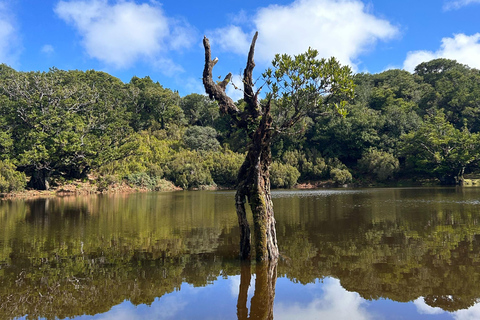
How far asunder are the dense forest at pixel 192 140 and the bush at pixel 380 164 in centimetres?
19

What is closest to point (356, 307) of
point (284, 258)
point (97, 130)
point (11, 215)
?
point (284, 258)

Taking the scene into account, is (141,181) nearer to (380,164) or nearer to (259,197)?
(380,164)

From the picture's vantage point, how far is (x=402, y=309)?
21.7 ft

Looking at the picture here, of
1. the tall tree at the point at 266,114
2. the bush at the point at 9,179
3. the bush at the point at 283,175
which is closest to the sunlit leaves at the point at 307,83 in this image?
the tall tree at the point at 266,114

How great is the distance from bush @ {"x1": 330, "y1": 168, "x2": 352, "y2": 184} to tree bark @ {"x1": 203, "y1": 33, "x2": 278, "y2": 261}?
178 ft

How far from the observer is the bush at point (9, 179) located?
3750cm

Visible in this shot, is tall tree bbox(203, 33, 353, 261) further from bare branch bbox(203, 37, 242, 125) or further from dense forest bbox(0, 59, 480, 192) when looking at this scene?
dense forest bbox(0, 59, 480, 192)

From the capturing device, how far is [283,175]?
60781 mm

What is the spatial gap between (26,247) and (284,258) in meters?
9.55

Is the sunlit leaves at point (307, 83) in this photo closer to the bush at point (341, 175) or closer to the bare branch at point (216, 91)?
the bare branch at point (216, 91)

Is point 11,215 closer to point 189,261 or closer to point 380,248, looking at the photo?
point 189,261

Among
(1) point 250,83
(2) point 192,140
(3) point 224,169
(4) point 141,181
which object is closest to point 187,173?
→ (3) point 224,169

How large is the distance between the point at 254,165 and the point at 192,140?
62687 millimetres

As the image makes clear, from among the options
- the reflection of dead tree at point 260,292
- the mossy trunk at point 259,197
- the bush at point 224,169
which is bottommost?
the reflection of dead tree at point 260,292
